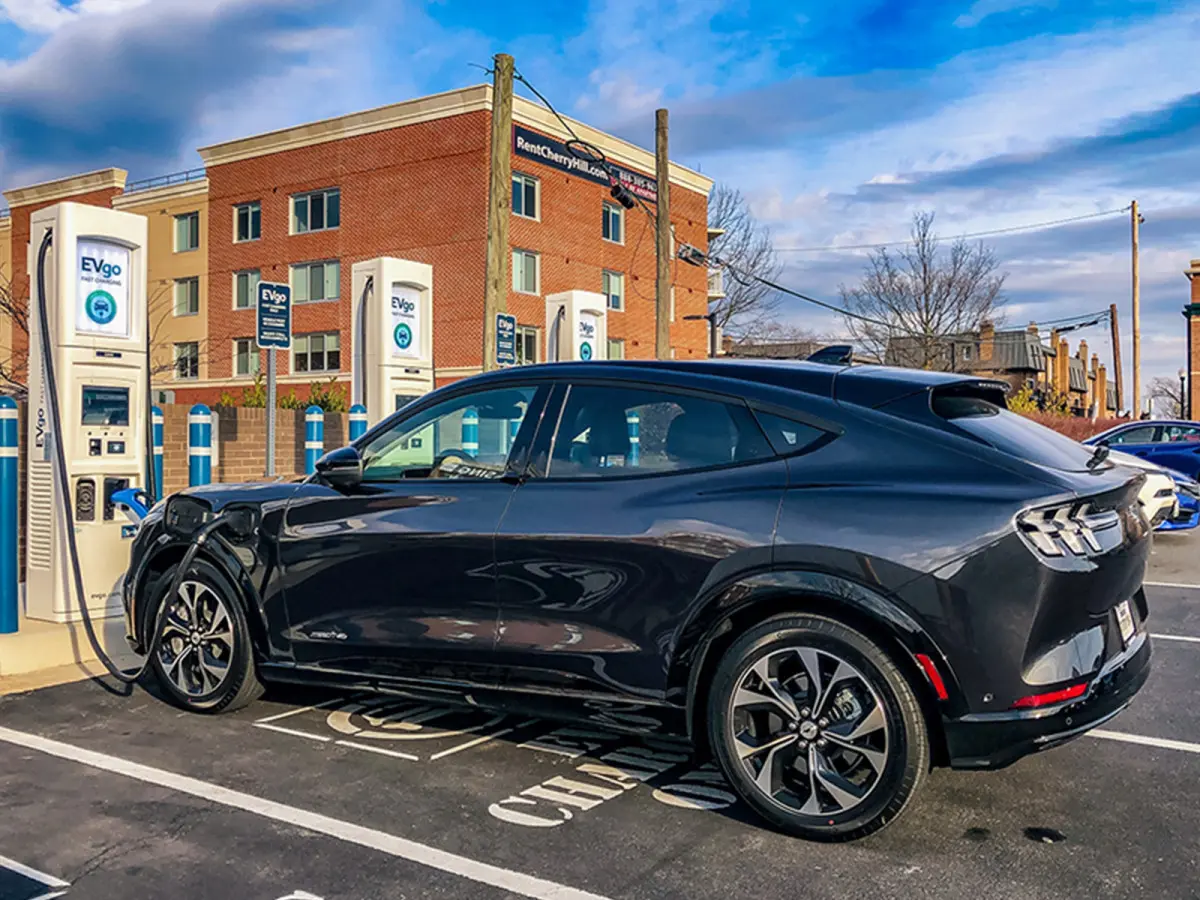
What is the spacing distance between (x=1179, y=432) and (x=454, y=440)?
1848 cm

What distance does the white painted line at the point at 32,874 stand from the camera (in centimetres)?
341

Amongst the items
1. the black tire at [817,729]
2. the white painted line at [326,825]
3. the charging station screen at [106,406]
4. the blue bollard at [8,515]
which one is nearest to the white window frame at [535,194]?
the charging station screen at [106,406]

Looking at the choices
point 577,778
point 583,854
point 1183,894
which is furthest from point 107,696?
point 1183,894

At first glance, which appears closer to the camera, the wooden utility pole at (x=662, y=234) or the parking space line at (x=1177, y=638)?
the parking space line at (x=1177, y=638)

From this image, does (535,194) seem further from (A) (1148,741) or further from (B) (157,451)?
(A) (1148,741)

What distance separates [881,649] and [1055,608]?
556 millimetres

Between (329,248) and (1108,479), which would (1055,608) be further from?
(329,248)

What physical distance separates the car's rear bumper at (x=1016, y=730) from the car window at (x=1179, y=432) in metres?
18.0

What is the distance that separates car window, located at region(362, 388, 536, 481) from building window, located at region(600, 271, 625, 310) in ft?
109

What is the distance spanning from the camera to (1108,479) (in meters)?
3.81

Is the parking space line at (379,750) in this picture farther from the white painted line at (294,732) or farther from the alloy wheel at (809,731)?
the alloy wheel at (809,731)

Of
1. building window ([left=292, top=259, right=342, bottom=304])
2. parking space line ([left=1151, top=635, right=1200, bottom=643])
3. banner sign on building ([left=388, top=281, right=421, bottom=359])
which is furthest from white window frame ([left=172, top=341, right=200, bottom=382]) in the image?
parking space line ([left=1151, top=635, right=1200, bottom=643])

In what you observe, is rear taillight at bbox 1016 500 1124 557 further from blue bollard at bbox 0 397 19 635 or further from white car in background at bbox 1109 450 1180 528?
white car in background at bbox 1109 450 1180 528

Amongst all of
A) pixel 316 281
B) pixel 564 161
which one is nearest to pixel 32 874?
pixel 564 161
